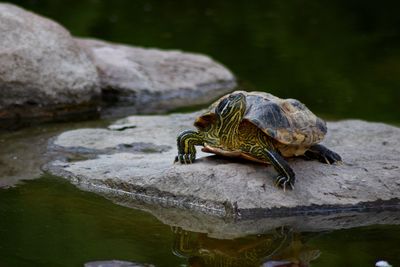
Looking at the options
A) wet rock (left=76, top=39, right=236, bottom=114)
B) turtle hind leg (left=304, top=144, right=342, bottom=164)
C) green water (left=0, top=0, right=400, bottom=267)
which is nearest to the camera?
green water (left=0, top=0, right=400, bottom=267)

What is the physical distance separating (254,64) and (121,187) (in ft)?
18.4

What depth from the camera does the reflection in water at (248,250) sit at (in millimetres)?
4047

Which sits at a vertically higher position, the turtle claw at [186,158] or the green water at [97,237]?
the turtle claw at [186,158]

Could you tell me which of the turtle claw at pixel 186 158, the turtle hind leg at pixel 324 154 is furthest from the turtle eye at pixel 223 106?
the turtle hind leg at pixel 324 154

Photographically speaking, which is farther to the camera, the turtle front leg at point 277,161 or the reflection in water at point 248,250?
the turtle front leg at point 277,161

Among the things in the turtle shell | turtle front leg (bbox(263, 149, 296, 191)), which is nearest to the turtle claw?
the turtle shell

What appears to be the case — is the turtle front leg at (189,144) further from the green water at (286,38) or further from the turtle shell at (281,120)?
the green water at (286,38)

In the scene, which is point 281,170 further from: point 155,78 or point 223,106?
point 155,78

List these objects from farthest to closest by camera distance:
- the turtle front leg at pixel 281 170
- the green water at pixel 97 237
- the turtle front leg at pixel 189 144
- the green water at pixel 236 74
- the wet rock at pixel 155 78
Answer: the wet rock at pixel 155 78 → the turtle front leg at pixel 189 144 → the turtle front leg at pixel 281 170 → the green water at pixel 236 74 → the green water at pixel 97 237

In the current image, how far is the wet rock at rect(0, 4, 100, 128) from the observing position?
24.5 feet

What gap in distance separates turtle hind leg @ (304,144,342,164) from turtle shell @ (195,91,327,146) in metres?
0.17

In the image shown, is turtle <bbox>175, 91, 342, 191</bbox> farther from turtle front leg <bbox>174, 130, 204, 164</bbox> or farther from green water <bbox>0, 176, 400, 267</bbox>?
green water <bbox>0, 176, 400, 267</bbox>


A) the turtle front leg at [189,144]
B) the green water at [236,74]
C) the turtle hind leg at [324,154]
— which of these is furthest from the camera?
the turtle hind leg at [324,154]

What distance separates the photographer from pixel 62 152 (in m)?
6.10
